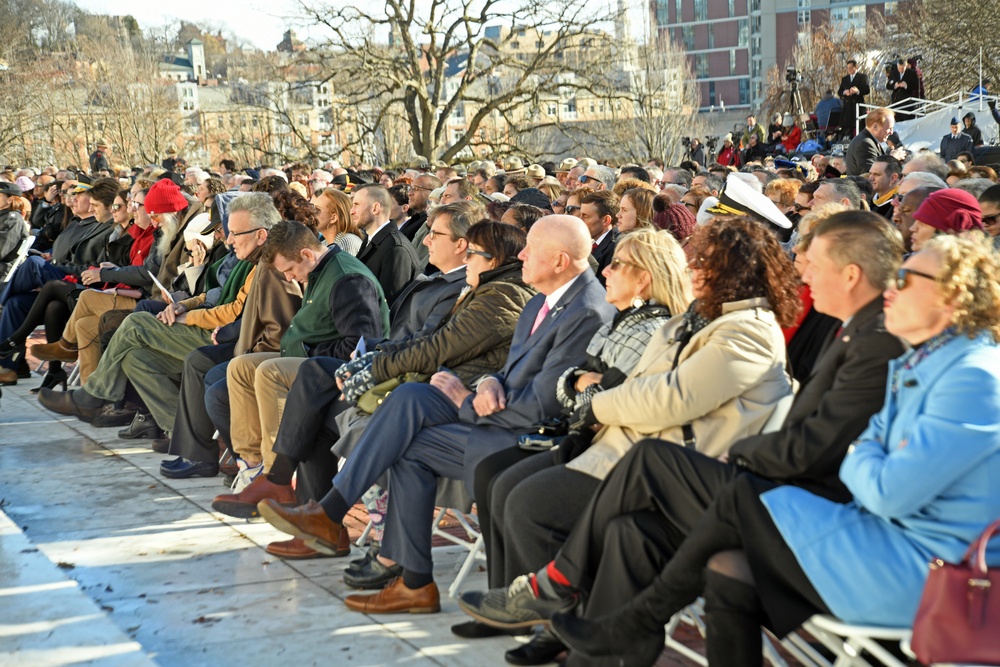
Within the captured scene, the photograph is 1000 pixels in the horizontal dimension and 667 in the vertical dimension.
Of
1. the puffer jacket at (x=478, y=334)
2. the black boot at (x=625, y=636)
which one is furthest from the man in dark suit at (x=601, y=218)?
the black boot at (x=625, y=636)

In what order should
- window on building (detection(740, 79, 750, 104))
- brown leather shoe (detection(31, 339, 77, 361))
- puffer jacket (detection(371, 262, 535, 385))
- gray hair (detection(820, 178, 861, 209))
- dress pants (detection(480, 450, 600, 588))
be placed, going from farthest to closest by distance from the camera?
window on building (detection(740, 79, 750, 104))
brown leather shoe (detection(31, 339, 77, 361))
gray hair (detection(820, 178, 861, 209))
puffer jacket (detection(371, 262, 535, 385))
dress pants (detection(480, 450, 600, 588))

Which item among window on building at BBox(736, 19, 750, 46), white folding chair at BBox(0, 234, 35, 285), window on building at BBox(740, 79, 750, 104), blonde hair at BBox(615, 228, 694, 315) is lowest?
white folding chair at BBox(0, 234, 35, 285)

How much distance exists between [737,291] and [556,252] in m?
1.17

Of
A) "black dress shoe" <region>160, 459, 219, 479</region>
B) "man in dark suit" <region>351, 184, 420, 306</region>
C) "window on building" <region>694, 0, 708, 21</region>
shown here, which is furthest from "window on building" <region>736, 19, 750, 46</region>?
"black dress shoe" <region>160, 459, 219, 479</region>

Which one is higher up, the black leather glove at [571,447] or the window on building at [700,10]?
the window on building at [700,10]

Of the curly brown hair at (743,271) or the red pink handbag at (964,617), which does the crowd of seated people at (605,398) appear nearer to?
the curly brown hair at (743,271)

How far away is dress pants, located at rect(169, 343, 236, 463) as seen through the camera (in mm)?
7293

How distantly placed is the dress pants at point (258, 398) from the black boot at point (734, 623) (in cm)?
347

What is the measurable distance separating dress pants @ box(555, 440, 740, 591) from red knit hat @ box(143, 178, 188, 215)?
6433 millimetres

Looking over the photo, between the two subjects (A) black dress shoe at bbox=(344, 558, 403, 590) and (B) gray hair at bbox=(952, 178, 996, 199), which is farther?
(B) gray hair at bbox=(952, 178, 996, 199)

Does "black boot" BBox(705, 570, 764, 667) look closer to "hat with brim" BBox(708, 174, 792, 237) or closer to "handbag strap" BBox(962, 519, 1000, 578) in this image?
"handbag strap" BBox(962, 519, 1000, 578)

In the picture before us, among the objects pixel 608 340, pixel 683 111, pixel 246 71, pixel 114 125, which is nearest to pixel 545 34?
pixel 114 125

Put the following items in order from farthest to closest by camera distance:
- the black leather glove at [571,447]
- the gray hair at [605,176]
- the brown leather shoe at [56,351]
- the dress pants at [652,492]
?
the gray hair at [605,176] < the brown leather shoe at [56,351] < the black leather glove at [571,447] < the dress pants at [652,492]

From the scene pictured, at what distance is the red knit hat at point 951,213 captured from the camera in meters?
5.41
